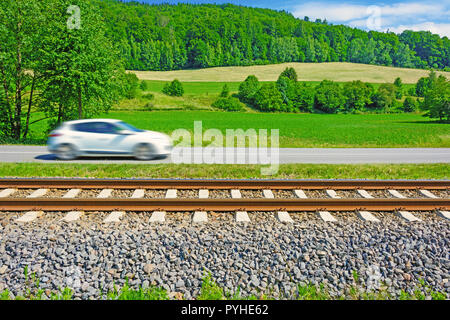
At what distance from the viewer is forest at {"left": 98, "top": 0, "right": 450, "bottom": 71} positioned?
4203 inches

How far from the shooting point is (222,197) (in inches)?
346

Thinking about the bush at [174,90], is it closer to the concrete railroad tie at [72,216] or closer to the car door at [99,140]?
the car door at [99,140]

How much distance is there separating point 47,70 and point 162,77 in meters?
72.0

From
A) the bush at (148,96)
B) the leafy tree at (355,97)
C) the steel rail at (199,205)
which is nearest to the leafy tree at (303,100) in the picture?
the leafy tree at (355,97)

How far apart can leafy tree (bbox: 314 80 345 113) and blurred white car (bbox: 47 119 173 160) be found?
2392 inches

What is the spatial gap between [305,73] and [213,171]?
91.1 m

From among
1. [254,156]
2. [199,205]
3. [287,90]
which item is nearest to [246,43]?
[287,90]

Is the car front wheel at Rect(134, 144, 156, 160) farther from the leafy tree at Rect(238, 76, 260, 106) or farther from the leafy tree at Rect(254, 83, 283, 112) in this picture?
the leafy tree at Rect(238, 76, 260, 106)

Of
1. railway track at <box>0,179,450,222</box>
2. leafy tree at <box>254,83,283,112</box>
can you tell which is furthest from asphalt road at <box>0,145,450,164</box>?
leafy tree at <box>254,83,283,112</box>

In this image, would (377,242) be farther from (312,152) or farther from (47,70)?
(47,70)

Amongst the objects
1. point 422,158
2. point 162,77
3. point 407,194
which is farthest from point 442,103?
point 162,77

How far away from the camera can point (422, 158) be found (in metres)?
15.3

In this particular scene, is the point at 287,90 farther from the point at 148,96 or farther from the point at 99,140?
the point at 99,140

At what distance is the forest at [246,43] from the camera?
350 ft
